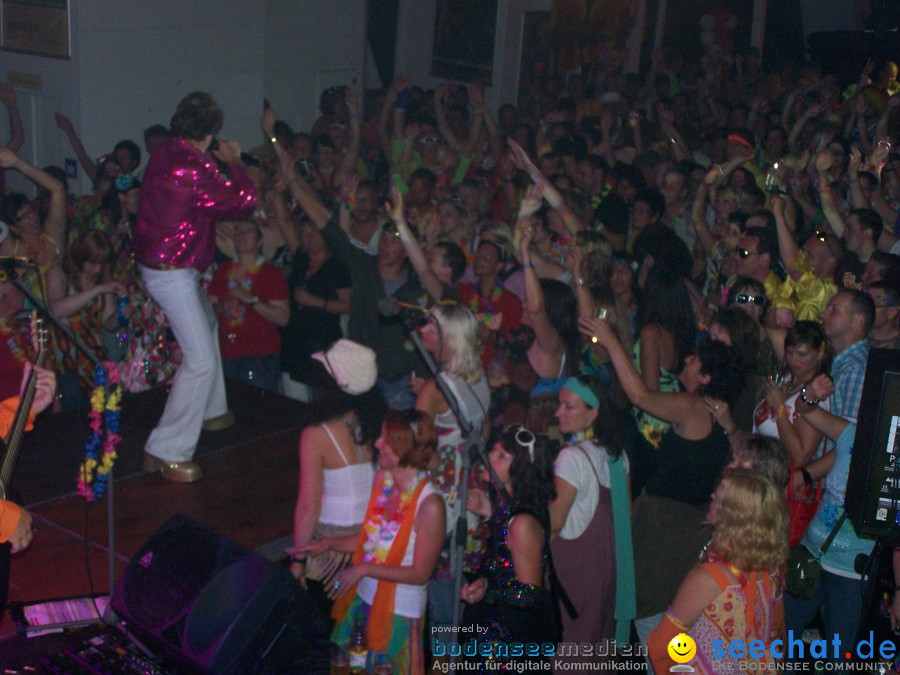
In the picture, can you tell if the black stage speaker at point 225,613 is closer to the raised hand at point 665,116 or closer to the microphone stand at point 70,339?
the microphone stand at point 70,339

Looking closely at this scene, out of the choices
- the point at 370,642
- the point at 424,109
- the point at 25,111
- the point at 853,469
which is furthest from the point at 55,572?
the point at 424,109

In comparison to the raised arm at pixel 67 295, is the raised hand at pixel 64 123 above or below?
above

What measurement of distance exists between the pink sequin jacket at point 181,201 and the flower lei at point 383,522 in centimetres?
155

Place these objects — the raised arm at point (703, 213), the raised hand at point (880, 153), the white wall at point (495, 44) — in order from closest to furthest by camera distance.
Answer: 1. the raised arm at point (703, 213)
2. the raised hand at point (880, 153)
3. the white wall at point (495, 44)

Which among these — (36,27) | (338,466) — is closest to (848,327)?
(338,466)

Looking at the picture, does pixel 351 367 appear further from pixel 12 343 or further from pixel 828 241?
pixel 828 241

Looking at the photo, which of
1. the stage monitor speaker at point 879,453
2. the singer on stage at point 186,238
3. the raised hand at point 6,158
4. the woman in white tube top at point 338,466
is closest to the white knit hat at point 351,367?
the woman in white tube top at point 338,466

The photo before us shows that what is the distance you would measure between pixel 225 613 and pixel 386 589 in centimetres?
69

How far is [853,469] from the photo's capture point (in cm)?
260

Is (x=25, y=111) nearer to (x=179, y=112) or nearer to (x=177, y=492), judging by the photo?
(x=179, y=112)

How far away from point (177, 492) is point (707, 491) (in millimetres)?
2195

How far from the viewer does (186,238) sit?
4031 millimetres

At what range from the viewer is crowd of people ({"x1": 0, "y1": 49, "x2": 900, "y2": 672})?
2896mm

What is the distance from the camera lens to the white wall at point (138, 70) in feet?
23.1
